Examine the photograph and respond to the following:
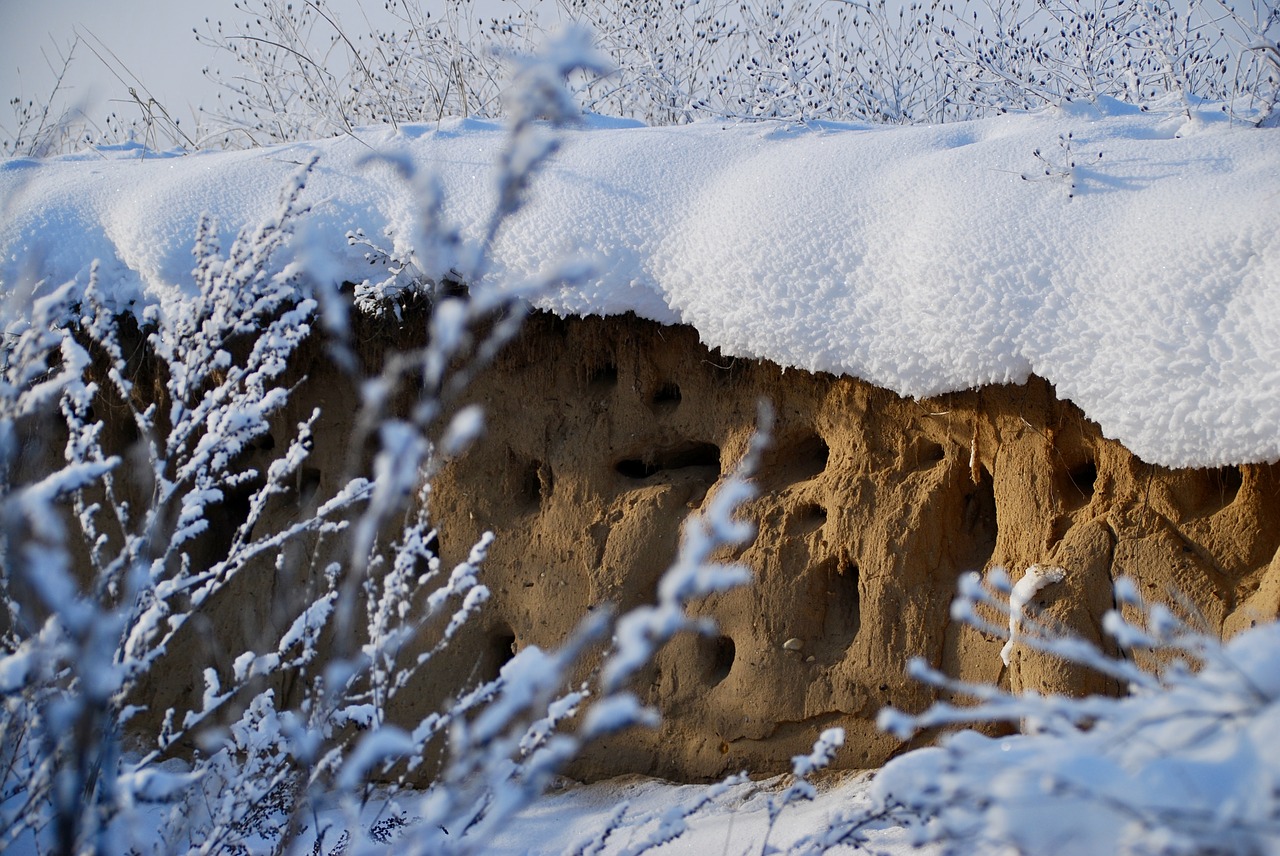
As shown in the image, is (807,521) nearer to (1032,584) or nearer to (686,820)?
(1032,584)

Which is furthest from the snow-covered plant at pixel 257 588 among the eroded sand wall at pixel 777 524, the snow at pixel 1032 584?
the snow at pixel 1032 584

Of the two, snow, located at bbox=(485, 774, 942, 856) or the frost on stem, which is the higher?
the frost on stem

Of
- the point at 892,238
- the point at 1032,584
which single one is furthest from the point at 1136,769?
the point at 892,238

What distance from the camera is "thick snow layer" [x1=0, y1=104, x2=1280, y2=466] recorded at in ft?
8.94

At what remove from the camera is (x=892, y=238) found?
3.17m

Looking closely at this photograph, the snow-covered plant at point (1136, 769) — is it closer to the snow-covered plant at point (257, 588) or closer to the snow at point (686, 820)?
the snow-covered plant at point (257, 588)

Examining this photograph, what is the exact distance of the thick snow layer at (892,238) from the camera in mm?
2725

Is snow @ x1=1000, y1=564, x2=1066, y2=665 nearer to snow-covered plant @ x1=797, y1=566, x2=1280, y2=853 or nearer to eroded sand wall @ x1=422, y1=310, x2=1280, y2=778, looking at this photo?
eroded sand wall @ x1=422, y1=310, x2=1280, y2=778

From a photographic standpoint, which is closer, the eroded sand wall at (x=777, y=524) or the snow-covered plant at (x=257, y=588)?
the snow-covered plant at (x=257, y=588)

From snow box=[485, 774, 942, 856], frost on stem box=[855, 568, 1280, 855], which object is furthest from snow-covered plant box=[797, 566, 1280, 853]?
snow box=[485, 774, 942, 856]

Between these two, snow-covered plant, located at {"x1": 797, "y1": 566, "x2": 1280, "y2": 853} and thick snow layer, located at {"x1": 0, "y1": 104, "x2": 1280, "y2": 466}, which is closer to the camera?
snow-covered plant, located at {"x1": 797, "y1": 566, "x2": 1280, "y2": 853}

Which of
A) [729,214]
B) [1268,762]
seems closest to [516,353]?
[729,214]

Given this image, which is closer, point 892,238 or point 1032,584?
point 1032,584

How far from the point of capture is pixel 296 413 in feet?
13.6
